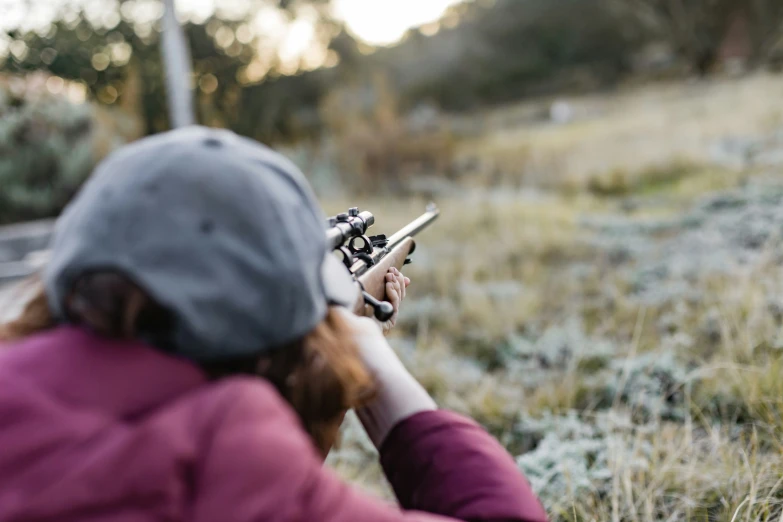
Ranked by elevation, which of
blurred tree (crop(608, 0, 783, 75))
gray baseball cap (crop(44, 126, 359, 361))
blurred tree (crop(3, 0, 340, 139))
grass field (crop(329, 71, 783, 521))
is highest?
blurred tree (crop(3, 0, 340, 139))

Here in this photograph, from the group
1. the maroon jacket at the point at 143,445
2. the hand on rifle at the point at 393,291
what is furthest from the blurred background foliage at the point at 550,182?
the maroon jacket at the point at 143,445

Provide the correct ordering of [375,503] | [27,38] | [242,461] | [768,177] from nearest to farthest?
[242,461] → [375,503] → [768,177] → [27,38]

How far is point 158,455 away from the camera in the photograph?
777mm

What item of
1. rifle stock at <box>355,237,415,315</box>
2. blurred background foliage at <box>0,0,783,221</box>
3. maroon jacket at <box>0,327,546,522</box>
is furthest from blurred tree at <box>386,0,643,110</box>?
maroon jacket at <box>0,327,546,522</box>

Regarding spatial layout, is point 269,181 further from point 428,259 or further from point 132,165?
point 428,259

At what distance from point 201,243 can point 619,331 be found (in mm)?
3511

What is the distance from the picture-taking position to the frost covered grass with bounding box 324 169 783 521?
226cm

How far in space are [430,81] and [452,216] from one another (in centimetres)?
1416

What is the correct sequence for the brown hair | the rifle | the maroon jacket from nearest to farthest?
the maroon jacket, the brown hair, the rifle

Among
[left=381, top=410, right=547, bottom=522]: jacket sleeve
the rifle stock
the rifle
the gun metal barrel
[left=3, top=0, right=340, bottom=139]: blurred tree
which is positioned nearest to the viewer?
[left=381, top=410, right=547, bottom=522]: jacket sleeve

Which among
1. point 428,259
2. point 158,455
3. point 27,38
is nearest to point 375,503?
point 158,455

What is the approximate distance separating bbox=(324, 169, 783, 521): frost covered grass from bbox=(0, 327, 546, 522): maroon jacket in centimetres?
137

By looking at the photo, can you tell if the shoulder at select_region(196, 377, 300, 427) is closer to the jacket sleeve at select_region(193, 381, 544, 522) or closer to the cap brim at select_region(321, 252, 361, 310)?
the jacket sleeve at select_region(193, 381, 544, 522)

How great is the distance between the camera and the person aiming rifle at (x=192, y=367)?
78 centimetres
